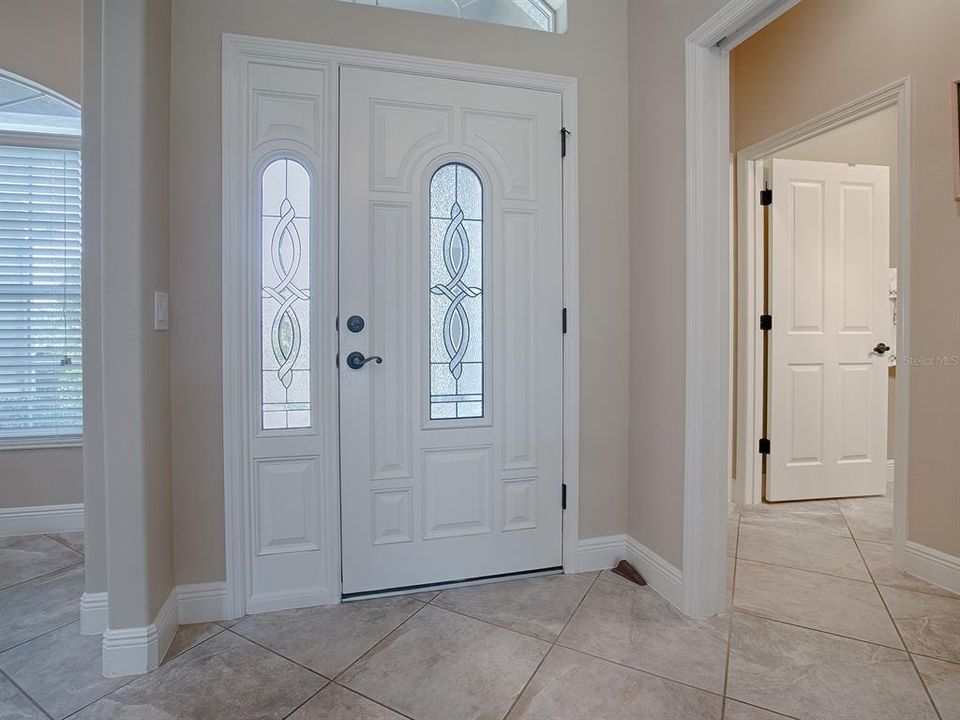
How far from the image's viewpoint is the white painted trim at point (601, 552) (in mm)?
2385

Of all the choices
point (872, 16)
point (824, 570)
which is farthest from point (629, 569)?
point (872, 16)

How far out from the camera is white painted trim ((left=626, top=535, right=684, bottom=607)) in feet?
6.78

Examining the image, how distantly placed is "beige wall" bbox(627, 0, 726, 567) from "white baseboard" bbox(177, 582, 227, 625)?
168cm

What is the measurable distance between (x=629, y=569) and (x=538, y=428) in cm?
72

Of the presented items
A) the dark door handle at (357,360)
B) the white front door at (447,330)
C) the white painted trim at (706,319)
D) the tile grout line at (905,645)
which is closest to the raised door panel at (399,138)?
the white front door at (447,330)

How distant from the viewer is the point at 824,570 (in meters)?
2.38

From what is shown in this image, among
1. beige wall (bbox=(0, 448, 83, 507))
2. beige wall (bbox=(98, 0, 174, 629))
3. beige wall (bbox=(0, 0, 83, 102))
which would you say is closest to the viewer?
beige wall (bbox=(98, 0, 174, 629))

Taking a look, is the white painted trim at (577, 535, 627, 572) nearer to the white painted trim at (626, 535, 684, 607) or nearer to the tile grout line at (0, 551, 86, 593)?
the white painted trim at (626, 535, 684, 607)

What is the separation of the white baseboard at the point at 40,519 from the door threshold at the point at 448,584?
1823 millimetres

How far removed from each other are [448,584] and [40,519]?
7.49 ft

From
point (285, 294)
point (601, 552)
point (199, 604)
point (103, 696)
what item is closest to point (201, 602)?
point (199, 604)

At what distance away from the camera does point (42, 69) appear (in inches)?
110

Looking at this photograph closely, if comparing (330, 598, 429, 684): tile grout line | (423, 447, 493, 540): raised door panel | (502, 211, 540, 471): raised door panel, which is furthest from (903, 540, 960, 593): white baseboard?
(330, 598, 429, 684): tile grout line

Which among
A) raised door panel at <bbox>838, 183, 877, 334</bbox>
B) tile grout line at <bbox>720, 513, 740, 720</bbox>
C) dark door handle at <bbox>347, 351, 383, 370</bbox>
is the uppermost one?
raised door panel at <bbox>838, 183, 877, 334</bbox>
